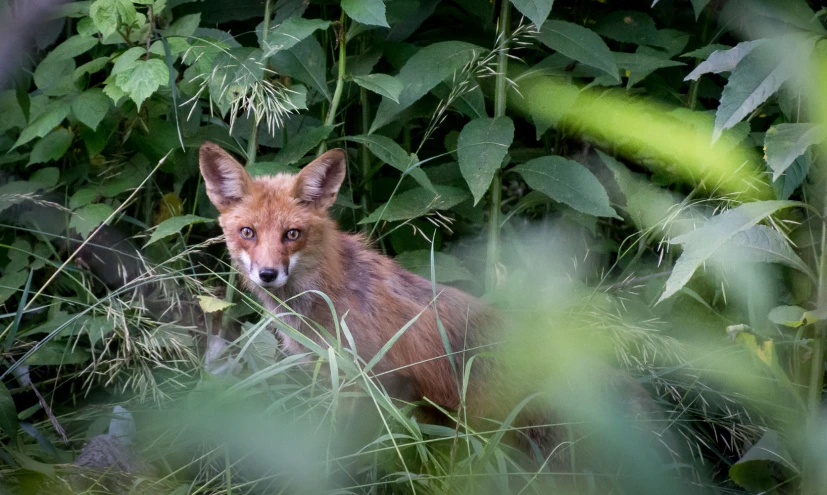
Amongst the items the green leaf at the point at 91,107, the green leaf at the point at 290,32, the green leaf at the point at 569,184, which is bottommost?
the green leaf at the point at 569,184

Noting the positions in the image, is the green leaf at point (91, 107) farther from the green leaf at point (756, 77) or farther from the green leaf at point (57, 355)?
the green leaf at point (756, 77)

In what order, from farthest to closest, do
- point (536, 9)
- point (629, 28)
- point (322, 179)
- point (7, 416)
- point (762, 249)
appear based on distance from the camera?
point (629, 28) → point (322, 179) → point (536, 9) → point (7, 416) → point (762, 249)

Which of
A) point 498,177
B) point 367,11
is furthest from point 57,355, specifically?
point 498,177

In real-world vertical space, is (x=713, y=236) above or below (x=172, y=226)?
above

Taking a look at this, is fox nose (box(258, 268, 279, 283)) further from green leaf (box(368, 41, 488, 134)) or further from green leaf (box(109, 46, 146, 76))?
green leaf (box(109, 46, 146, 76))

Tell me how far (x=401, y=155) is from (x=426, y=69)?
429mm

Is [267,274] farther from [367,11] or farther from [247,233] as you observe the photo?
[367,11]

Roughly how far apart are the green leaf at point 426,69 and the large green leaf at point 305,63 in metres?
0.34

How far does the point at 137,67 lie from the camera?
3.65 meters

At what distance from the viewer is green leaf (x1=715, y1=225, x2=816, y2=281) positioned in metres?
2.62

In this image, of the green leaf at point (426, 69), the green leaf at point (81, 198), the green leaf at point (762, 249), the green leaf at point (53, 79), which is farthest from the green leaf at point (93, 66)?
the green leaf at point (762, 249)

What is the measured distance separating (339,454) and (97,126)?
222 centimetres

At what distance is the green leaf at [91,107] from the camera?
12.6 feet

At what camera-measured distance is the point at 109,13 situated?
3633 millimetres
